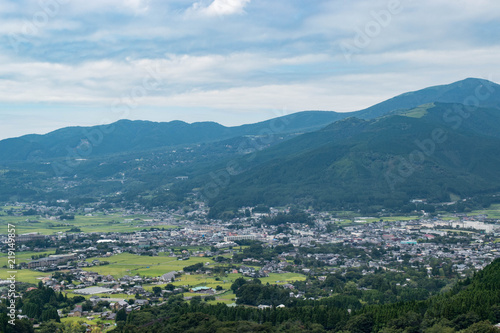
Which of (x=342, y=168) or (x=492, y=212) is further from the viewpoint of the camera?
(x=342, y=168)

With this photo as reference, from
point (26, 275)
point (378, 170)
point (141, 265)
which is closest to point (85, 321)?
point (26, 275)

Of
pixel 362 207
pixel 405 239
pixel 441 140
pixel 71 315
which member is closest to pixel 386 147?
pixel 441 140

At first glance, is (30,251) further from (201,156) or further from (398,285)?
(201,156)

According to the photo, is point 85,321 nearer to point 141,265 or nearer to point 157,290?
point 157,290

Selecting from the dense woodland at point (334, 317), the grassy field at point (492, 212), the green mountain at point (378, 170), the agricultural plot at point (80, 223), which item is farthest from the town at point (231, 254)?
the green mountain at point (378, 170)

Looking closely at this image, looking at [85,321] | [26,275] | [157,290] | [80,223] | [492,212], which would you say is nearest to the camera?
[85,321]

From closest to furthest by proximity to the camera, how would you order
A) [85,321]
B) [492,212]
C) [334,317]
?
[334,317] < [85,321] < [492,212]

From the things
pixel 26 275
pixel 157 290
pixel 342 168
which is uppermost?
pixel 342 168

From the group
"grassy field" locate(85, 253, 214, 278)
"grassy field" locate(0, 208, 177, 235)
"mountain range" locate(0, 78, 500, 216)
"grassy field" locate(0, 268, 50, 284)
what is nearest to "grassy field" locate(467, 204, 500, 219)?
"mountain range" locate(0, 78, 500, 216)
